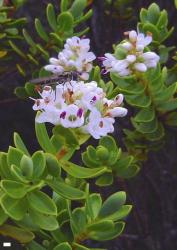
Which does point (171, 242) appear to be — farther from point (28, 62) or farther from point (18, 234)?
point (18, 234)

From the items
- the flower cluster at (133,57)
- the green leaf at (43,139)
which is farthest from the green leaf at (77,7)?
the green leaf at (43,139)

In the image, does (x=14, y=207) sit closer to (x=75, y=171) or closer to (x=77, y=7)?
(x=75, y=171)

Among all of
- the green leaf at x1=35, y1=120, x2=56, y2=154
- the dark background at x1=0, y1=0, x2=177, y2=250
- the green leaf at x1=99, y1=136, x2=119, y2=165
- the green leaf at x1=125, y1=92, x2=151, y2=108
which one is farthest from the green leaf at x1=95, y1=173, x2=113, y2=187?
the dark background at x1=0, y1=0, x2=177, y2=250

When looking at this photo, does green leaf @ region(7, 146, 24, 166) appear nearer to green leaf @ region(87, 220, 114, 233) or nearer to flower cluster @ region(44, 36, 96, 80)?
green leaf @ region(87, 220, 114, 233)

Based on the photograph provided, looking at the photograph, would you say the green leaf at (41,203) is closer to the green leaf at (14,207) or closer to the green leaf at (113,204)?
the green leaf at (14,207)

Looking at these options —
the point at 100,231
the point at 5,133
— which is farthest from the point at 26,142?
the point at 100,231
